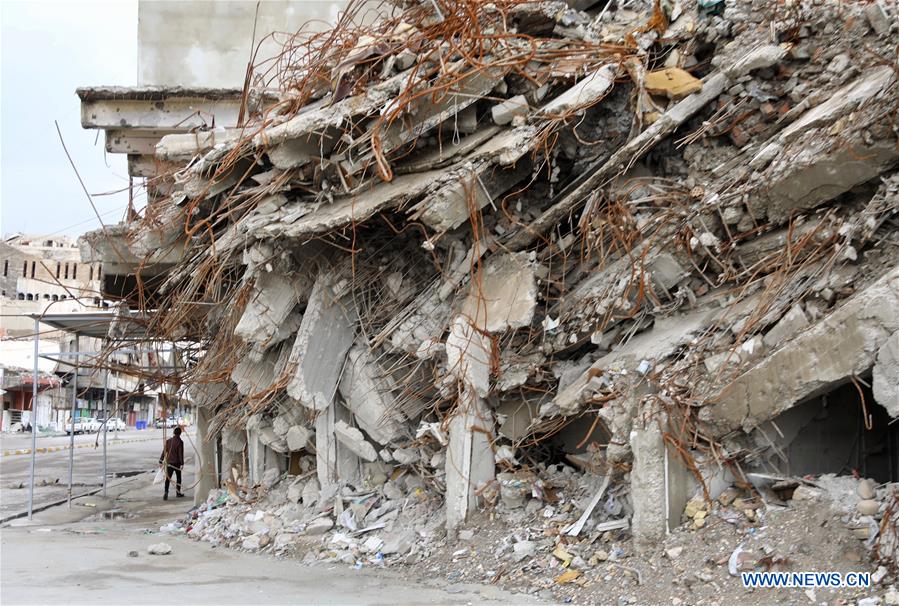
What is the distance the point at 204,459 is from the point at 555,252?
21.6 ft

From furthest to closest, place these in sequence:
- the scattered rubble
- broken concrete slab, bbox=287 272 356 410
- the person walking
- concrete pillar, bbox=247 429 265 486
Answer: the person walking → concrete pillar, bbox=247 429 265 486 → broken concrete slab, bbox=287 272 356 410 → the scattered rubble

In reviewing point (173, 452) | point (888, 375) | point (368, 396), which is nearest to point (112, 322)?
point (173, 452)

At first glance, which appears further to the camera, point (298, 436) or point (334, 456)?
point (298, 436)

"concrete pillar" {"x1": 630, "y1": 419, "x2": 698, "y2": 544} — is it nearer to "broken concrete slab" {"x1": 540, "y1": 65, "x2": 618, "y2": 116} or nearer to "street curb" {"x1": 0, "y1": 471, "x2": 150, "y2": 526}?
"broken concrete slab" {"x1": 540, "y1": 65, "x2": 618, "y2": 116}

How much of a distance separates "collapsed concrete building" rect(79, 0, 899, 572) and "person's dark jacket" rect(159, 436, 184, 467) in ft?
13.2

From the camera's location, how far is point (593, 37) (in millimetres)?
8344

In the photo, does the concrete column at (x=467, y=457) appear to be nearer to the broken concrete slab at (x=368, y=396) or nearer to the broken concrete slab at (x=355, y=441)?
the broken concrete slab at (x=368, y=396)

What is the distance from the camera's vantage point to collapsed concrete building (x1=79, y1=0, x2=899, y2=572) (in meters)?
6.01

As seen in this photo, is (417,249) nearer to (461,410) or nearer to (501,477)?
(461,410)

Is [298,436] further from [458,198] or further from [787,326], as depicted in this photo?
[787,326]

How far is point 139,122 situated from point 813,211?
996cm

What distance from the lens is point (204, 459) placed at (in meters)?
11.7

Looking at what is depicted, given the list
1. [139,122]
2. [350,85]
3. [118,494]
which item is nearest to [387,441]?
[350,85]

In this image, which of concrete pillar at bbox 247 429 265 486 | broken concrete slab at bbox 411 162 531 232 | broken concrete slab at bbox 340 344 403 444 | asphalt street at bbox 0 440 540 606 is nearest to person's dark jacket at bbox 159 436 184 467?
asphalt street at bbox 0 440 540 606
